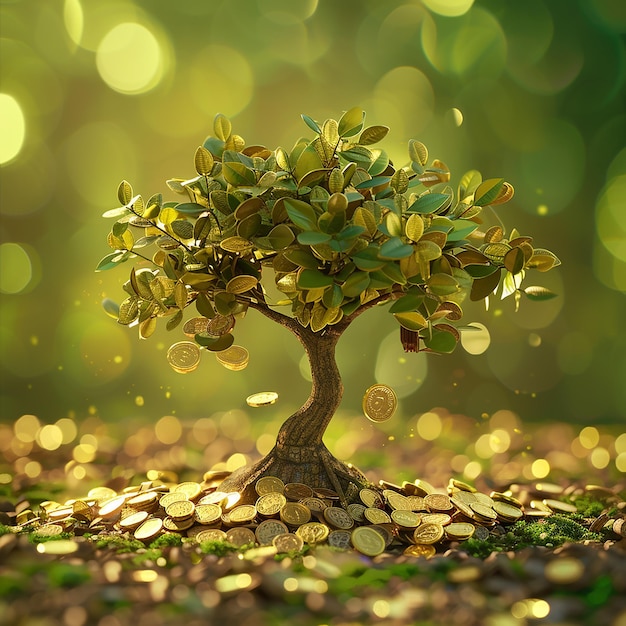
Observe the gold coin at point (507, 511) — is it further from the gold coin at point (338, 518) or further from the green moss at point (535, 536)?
the gold coin at point (338, 518)

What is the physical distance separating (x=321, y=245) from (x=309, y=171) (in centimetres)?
16

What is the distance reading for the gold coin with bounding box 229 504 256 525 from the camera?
1.24m

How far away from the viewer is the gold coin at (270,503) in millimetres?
1259

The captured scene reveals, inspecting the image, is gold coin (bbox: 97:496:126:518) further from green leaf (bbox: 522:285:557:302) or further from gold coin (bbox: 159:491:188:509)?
green leaf (bbox: 522:285:557:302)

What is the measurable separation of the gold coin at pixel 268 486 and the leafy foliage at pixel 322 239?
28 centimetres

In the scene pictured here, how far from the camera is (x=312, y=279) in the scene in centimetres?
112

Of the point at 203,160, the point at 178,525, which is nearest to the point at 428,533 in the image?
the point at 178,525

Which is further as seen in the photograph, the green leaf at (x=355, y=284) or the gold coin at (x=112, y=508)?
the gold coin at (x=112, y=508)

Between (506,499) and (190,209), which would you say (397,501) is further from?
(190,209)

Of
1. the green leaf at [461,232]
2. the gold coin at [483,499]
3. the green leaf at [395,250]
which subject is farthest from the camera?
the gold coin at [483,499]

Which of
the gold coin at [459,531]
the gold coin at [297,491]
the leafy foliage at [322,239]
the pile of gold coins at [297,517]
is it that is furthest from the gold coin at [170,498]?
the gold coin at [459,531]

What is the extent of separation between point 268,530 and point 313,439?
0.80 ft

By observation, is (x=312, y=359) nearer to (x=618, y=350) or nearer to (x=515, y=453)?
(x=515, y=453)

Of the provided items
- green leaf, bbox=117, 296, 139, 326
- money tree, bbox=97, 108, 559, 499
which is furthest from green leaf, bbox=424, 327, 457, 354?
green leaf, bbox=117, 296, 139, 326
